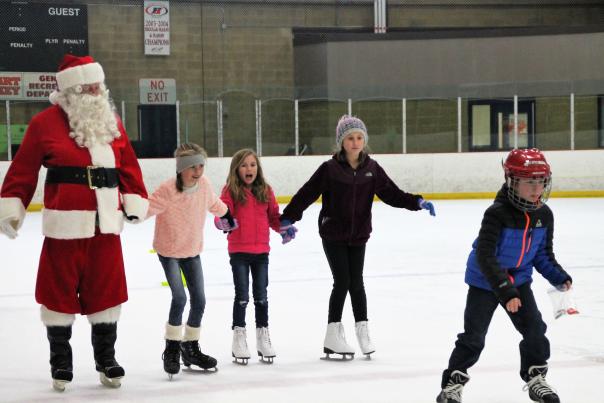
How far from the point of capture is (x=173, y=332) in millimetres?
4184

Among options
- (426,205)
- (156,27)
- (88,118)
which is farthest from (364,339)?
(156,27)

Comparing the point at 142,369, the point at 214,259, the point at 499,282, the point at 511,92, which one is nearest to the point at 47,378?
the point at 142,369

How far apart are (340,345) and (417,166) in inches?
455

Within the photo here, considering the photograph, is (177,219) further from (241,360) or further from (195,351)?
(241,360)

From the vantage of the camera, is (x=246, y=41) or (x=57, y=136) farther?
(x=246, y=41)

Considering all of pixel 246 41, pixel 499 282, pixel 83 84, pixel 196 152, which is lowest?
pixel 499 282

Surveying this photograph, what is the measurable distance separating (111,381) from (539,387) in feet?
5.32

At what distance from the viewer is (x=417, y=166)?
15.8 m

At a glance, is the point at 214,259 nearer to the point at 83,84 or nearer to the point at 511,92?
the point at 83,84

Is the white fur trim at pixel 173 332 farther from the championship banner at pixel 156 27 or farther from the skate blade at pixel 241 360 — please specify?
the championship banner at pixel 156 27

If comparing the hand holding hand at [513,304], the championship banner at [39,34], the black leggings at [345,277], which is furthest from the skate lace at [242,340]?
the championship banner at [39,34]

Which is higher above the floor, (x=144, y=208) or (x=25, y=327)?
(x=144, y=208)

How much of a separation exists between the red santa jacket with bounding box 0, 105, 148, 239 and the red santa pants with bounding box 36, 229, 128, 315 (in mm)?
57

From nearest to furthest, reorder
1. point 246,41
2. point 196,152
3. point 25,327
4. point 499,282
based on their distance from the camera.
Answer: point 499,282, point 196,152, point 25,327, point 246,41
